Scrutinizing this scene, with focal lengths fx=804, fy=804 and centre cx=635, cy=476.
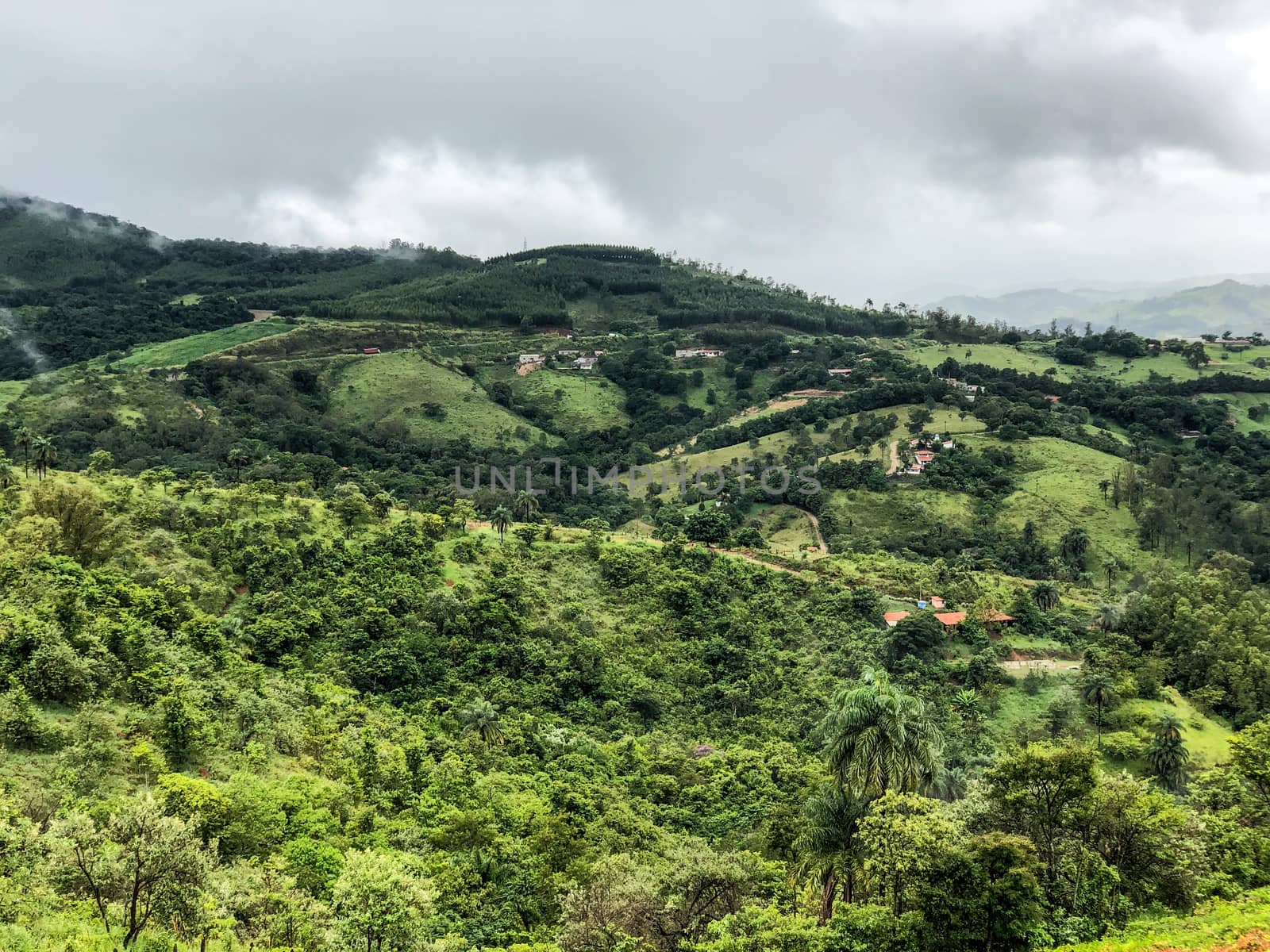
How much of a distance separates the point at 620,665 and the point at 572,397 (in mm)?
90823

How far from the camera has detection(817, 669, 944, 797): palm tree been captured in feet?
69.3

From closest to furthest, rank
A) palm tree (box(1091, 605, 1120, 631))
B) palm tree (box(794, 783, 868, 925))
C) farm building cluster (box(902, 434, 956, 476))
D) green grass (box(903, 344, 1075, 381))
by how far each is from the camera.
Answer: palm tree (box(794, 783, 868, 925)), palm tree (box(1091, 605, 1120, 631)), farm building cluster (box(902, 434, 956, 476)), green grass (box(903, 344, 1075, 381))

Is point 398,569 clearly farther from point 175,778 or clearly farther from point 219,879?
point 219,879

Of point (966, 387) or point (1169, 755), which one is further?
point (966, 387)

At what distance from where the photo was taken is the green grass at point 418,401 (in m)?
116

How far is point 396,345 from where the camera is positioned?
471 ft

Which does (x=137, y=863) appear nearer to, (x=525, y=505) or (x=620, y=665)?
(x=620, y=665)

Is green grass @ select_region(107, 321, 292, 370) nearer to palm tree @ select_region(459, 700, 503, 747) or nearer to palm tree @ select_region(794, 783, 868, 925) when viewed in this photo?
palm tree @ select_region(459, 700, 503, 747)

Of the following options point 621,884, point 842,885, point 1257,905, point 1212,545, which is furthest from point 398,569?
point 1212,545

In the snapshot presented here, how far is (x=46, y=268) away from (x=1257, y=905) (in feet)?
675

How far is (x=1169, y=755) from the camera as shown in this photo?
128 ft

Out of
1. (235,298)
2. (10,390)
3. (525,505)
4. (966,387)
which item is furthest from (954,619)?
(235,298)

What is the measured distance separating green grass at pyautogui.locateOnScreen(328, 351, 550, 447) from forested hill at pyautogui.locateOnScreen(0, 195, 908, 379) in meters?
29.6

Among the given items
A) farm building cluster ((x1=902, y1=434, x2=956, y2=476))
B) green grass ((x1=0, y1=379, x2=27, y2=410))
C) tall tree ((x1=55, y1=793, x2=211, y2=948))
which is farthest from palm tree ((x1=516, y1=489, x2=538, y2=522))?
green grass ((x1=0, y1=379, x2=27, y2=410))
